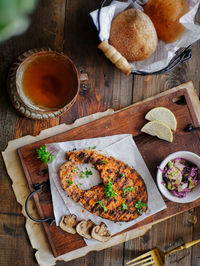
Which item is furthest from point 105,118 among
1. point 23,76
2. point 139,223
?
point 139,223

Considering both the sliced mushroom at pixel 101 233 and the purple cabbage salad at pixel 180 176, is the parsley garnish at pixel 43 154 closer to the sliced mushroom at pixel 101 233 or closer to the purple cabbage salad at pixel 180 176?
the sliced mushroom at pixel 101 233

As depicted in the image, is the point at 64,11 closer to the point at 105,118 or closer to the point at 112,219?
the point at 105,118

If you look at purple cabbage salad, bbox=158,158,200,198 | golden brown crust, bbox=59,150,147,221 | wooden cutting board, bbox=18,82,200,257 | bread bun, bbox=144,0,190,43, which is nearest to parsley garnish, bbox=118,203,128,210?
golden brown crust, bbox=59,150,147,221

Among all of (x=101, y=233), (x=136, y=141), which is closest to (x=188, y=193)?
(x=136, y=141)

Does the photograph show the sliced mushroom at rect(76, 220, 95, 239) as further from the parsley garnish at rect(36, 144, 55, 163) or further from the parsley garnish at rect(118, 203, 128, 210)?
the parsley garnish at rect(36, 144, 55, 163)

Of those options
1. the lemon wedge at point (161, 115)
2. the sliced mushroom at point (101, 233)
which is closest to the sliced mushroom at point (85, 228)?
the sliced mushroom at point (101, 233)

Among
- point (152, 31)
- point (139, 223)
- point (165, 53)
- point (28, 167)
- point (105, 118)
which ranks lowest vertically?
point (139, 223)
